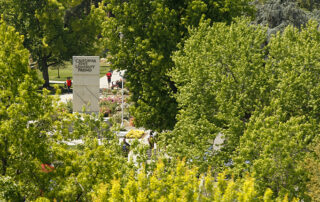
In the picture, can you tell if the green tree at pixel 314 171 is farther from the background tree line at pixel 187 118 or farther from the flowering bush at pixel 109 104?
the flowering bush at pixel 109 104

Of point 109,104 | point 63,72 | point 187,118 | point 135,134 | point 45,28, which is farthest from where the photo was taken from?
point 63,72

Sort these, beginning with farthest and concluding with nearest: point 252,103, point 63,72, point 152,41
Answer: point 63,72
point 152,41
point 252,103

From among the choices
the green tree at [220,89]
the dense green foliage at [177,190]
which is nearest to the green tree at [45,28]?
the green tree at [220,89]

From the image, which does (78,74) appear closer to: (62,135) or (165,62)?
(165,62)

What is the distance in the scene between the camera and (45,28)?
49.8m

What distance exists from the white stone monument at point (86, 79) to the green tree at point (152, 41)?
7.13 m

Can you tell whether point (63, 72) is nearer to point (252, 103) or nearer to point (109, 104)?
point (109, 104)

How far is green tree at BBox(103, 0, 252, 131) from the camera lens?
925 inches

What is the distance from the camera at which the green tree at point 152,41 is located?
23484 millimetres

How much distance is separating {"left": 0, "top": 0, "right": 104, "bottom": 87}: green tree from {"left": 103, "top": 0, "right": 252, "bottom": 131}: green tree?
950 inches

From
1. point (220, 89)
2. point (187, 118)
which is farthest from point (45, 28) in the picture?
point (220, 89)

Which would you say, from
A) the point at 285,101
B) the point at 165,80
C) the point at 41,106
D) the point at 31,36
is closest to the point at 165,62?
the point at 165,80

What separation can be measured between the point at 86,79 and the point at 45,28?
785 inches

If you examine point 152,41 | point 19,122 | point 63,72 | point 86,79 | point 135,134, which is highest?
point 152,41
